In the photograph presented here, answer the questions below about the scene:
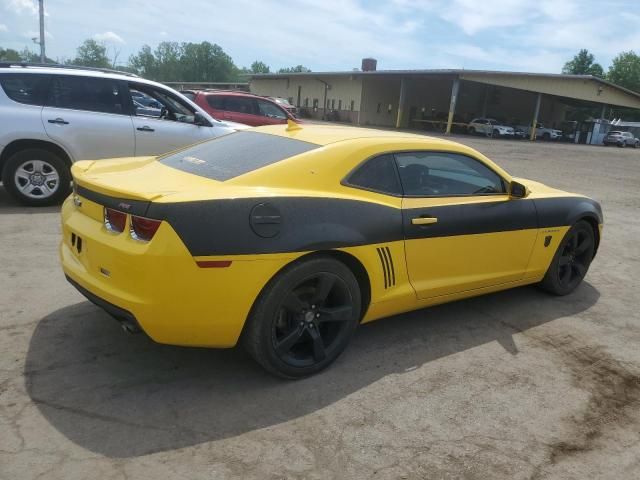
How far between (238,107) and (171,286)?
1193 cm

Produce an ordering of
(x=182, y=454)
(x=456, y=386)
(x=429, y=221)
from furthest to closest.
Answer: (x=429, y=221)
(x=456, y=386)
(x=182, y=454)

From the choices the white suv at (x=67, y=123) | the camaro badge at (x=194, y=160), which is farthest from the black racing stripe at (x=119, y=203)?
the white suv at (x=67, y=123)

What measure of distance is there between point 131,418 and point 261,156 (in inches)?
67.4

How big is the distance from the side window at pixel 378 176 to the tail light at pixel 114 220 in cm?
134

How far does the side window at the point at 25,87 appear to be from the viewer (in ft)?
22.4

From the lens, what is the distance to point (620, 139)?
1860 inches

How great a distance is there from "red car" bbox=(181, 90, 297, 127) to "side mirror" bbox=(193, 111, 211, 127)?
5.70m

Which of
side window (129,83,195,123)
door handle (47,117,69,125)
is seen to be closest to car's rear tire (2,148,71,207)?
door handle (47,117,69,125)

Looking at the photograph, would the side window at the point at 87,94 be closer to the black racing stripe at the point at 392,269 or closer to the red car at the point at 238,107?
the black racing stripe at the point at 392,269

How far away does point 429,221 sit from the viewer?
368 cm

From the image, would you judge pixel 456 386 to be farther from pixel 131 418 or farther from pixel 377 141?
pixel 131 418

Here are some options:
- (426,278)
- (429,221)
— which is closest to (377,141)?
(429,221)

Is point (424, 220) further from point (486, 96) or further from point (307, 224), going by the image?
point (486, 96)

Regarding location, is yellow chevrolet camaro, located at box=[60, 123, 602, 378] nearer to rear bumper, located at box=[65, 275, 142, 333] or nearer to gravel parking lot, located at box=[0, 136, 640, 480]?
rear bumper, located at box=[65, 275, 142, 333]
